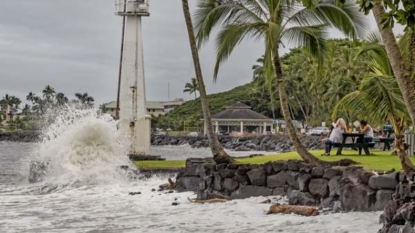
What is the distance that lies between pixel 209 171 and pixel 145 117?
1215 cm

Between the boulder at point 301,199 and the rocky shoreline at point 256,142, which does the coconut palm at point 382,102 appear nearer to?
the boulder at point 301,199

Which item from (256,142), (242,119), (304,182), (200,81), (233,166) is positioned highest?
(242,119)

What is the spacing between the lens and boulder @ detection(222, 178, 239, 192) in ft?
50.9

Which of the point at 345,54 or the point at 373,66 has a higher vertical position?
the point at 345,54

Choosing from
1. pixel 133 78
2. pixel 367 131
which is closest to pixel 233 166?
pixel 367 131

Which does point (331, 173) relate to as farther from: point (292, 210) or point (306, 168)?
point (292, 210)

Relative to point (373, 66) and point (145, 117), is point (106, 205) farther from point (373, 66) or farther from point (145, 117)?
point (145, 117)

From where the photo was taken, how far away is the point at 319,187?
12969mm

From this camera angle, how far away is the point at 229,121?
86.7 metres

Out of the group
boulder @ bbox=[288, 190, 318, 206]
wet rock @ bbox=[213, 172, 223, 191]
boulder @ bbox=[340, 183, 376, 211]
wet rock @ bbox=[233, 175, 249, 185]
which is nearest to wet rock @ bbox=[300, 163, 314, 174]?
boulder @ bbox=[288, 190, 318, 206]

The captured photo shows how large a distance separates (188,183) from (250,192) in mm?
2728

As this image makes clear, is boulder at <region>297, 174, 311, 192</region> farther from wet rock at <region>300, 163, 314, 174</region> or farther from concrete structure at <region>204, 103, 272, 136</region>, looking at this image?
concrete structure at <region>204, 103, 272, 136</region>

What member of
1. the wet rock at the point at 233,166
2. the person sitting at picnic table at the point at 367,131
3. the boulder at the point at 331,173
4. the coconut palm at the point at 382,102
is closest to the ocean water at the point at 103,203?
the boulder at the point at 331,173

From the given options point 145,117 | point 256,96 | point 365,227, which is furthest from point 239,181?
point 256,96
